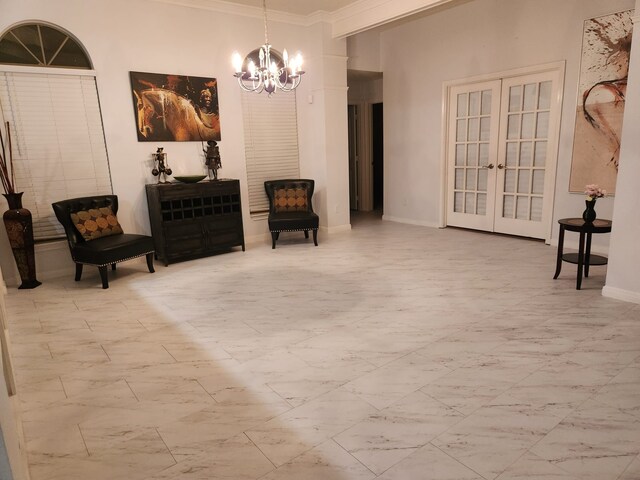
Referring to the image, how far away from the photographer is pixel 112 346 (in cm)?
314

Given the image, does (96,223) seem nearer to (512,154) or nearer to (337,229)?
(337,229)

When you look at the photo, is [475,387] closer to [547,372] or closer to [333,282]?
[547,372]

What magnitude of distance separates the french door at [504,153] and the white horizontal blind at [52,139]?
197 inches

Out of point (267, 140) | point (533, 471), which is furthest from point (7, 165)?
point (533, 471)

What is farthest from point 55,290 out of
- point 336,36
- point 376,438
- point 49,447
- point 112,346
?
point 336,36

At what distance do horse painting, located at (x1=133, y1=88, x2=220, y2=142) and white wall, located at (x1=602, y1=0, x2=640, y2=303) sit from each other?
182 inches

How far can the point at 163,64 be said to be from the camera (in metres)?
5.38

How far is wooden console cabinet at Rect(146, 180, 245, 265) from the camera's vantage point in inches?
204

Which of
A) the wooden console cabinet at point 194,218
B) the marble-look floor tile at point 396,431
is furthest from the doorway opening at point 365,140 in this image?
the marble-look floor tile at point 396,431

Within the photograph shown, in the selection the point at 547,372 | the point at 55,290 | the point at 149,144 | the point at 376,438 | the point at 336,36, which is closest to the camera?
the point at 376,438

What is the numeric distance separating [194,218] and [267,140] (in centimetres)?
179

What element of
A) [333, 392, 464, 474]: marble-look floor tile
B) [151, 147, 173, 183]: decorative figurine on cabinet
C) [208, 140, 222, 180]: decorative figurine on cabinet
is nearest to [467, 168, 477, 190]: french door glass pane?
[208, 140, 222, 180]: decorative figurine on cabinet

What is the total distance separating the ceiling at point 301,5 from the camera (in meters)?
5.72

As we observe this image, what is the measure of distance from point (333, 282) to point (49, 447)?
2.86 m
